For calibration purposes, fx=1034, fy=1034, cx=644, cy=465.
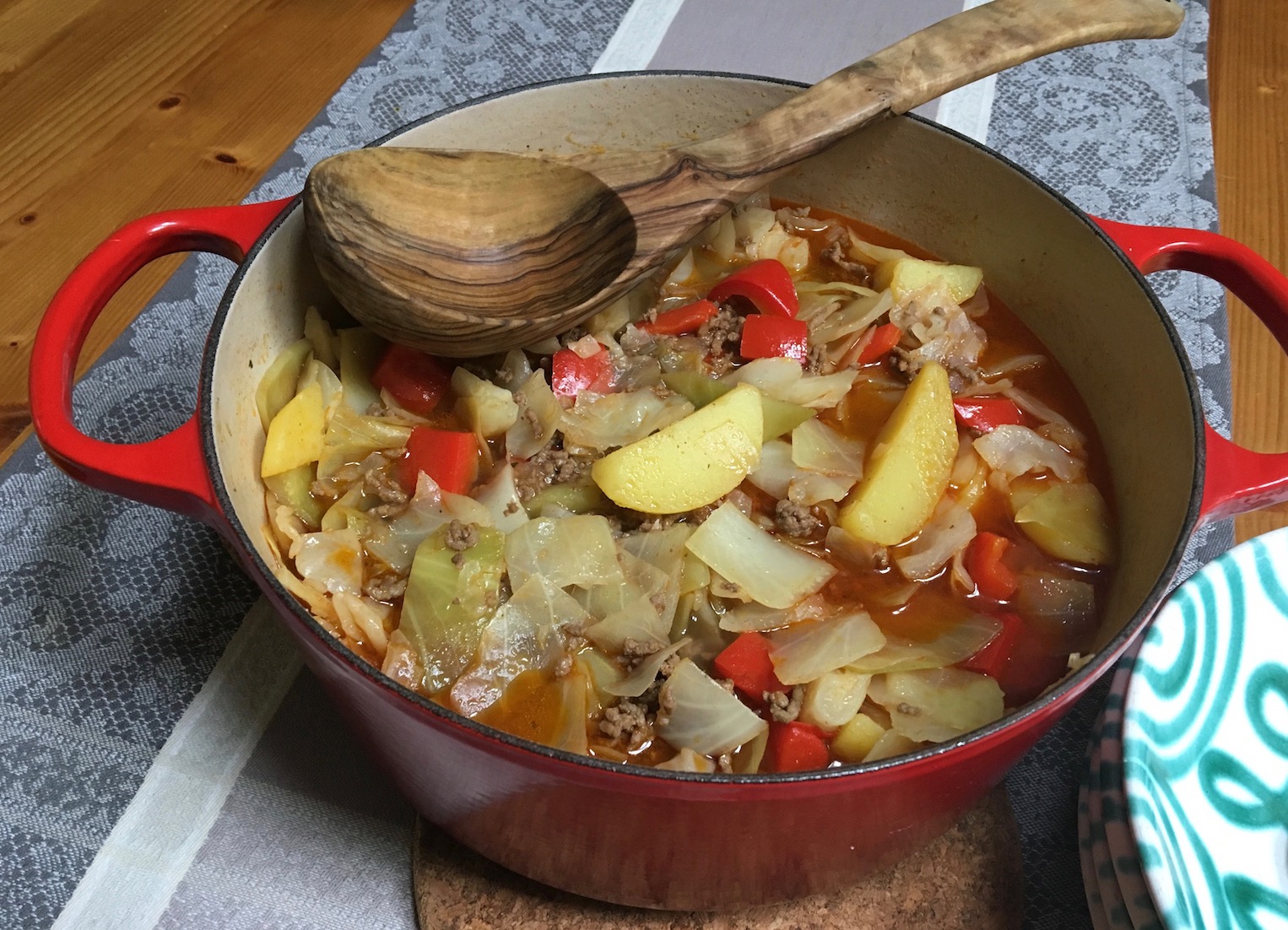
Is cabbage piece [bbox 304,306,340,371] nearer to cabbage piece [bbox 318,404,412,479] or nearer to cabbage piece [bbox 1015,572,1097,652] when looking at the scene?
cabbage piece [bbox 318,404,412,479]

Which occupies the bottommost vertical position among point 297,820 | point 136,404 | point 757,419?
point 297,820

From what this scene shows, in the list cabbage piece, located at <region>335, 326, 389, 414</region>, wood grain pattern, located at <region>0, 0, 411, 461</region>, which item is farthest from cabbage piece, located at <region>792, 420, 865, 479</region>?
wood grain pattern, located at <region>0, 0, 411, 461</region>

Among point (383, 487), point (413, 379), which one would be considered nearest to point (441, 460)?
point (383, 487)

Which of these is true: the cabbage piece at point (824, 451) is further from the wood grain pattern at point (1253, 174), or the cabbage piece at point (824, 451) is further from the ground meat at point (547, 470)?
the wood grain pattern at point (1253, 174)

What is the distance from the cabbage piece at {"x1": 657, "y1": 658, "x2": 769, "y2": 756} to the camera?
1.30 metres

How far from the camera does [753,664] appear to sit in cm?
137

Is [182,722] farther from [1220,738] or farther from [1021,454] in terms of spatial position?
[1220,738]

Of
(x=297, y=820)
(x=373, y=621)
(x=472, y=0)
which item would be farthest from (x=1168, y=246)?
(x=472, y=0)

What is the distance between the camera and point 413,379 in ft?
5.49

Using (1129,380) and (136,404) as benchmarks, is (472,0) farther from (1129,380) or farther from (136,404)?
(1129,380)

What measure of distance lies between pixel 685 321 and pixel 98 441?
926 millimetres

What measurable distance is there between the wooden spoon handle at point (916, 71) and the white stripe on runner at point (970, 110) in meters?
0.76

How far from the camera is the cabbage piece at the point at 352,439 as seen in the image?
1.57 metres

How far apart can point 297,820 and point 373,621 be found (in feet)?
1.25
